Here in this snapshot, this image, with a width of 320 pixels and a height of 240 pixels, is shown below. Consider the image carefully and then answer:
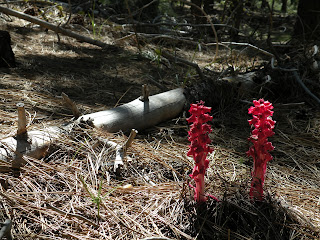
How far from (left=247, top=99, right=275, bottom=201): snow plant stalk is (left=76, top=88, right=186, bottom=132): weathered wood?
116 cm

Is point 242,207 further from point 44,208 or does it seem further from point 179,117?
point 179,117

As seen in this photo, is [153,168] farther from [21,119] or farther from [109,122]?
[21,119]

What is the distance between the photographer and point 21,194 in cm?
174

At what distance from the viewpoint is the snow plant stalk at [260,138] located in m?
1.56

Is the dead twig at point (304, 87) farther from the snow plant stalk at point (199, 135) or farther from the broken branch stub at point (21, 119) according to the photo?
the broken branch stub at point (21, 119)

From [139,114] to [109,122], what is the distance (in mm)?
289

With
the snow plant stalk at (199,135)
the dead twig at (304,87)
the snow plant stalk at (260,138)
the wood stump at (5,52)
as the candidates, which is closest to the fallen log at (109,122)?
the snow plant stalk at (199,135)

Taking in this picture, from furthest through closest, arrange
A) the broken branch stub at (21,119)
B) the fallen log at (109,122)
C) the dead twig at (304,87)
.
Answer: the dead twig at (304,87) → the fallen log at (109,122) → the broken branch stub at (21,119)

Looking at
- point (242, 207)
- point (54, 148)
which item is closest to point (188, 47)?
point (54, 148)

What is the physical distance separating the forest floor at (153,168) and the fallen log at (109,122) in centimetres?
6

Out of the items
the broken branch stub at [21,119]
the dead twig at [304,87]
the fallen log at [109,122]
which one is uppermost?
the broken branch stub at [21,119]

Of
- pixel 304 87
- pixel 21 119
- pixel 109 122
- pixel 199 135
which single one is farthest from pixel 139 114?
pixel 304 87

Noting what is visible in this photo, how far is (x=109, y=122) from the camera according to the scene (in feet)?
8.12

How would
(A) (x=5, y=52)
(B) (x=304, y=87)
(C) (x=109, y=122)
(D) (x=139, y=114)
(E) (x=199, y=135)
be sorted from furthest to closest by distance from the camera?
1. (A) (x=5, y=52)
2. (B) (x=304, y=87)
3. (D) (x=139, y=114)
4. (C) (x=109, y=122)
5. (E) (x=199, y=135)
